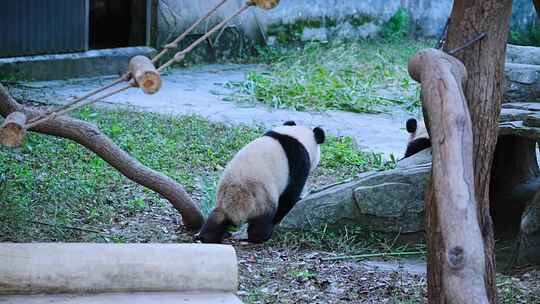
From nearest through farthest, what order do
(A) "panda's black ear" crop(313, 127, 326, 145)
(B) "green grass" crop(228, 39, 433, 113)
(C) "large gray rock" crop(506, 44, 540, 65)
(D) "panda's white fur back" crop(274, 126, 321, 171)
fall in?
(D) "panda's white fur back" crop(274, 126, 321, 171) < (A) "panda's black ear" crop(313, 127, 326, 145) < (C) "large gray rock" crop(506, 44, 540, 65) < (B) "green grass" crop(228, 39, 433, 113)

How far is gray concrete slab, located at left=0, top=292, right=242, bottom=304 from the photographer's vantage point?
3.82 metres

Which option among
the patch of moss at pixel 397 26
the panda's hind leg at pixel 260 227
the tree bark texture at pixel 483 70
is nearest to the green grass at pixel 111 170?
the panda's hind leg at pixel 260 227

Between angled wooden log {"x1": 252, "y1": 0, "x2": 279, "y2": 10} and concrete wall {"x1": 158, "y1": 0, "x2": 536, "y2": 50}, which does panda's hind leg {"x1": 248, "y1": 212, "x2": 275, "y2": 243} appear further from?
concrete wall {"x1": 158, "y1": 0, "x2": 536, "y2": 50}

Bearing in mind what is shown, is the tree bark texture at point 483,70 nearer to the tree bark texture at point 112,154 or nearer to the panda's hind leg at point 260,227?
the panda's hind leg at point 260,227

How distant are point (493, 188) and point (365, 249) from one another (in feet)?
3.47

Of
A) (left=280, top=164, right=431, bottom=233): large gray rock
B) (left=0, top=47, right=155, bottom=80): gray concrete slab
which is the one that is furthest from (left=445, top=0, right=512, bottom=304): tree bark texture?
(left=0, top=47, right=155, bottom=80): gray concrete slab

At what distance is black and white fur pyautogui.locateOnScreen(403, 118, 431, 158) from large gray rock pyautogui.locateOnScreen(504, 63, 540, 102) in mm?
1014

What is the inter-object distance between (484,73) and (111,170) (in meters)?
4.21

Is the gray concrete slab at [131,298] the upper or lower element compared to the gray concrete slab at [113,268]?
lower

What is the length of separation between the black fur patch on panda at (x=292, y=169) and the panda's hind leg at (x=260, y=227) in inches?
18.3

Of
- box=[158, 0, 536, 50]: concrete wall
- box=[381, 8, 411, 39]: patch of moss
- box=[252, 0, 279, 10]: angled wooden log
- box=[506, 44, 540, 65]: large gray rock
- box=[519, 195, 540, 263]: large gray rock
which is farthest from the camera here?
box=[381, 8, 411, 39]: patch of moss

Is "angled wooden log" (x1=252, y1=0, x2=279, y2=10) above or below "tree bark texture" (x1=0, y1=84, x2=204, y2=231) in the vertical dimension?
above

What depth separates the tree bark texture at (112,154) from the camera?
18.9 feet

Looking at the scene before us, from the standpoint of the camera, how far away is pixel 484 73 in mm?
4039
